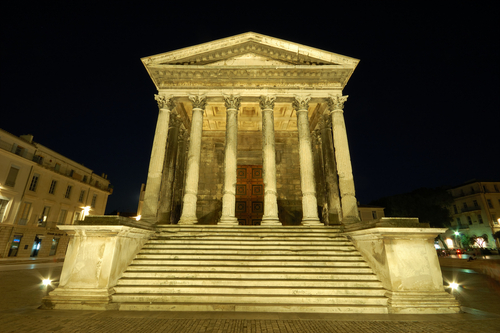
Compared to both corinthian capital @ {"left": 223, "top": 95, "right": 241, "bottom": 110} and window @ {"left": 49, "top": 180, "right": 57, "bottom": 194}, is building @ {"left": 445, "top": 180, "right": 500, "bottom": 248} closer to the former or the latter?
corinthian capital @ {"left": 223, "top": 95, "right": 241, "bottom": 110}

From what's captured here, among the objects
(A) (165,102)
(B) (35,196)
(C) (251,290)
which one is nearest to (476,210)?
(C) (251,290)

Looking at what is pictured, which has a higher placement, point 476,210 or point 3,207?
point 476,210

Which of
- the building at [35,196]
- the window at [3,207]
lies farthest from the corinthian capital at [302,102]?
the window at [3,207]

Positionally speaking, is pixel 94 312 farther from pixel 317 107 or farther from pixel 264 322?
pixel 317 107

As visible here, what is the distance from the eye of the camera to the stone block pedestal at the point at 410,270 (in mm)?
5902

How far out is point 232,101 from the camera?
13.0 metres

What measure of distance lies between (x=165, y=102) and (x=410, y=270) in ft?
41.3

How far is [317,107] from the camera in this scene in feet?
50.0

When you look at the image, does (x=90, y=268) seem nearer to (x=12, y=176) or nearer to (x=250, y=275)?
(x=250, y=275)

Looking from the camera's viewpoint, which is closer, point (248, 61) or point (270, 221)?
point (270, 221)

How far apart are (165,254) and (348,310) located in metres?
5.67

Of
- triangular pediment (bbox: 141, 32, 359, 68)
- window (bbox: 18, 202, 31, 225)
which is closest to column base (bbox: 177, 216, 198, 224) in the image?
triangular pediment (bbox: 141, 32, 359, 68)

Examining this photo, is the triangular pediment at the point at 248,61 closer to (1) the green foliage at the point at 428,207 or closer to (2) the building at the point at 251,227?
(2) the building at the point at 251,227

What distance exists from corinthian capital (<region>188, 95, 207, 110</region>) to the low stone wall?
15.2m
